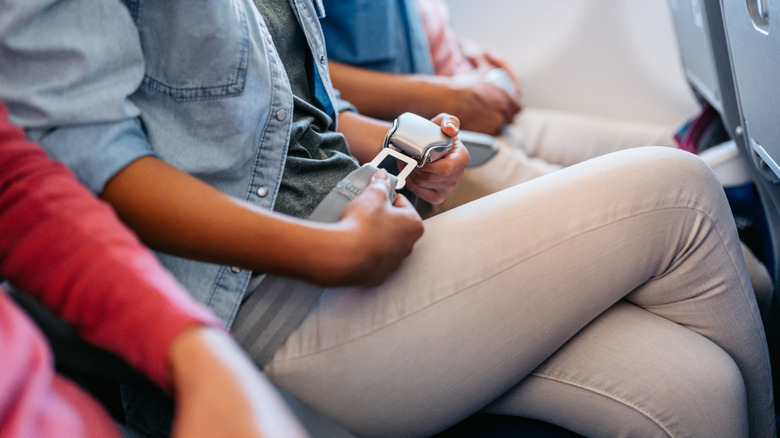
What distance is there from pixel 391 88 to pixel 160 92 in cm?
52

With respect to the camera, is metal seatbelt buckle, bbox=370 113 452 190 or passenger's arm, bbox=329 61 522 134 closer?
metal seatbelt buckle, bbox=370 113 452 190

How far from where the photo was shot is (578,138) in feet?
4.15

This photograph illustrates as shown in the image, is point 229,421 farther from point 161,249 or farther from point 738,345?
point 738,345

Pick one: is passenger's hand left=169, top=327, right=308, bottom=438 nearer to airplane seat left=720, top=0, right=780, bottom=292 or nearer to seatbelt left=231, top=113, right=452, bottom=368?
seatbelt left=231, top=113, right=452, bottom=368

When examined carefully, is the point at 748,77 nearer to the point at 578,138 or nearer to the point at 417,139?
the point at 417,139

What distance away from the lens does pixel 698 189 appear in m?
0.64

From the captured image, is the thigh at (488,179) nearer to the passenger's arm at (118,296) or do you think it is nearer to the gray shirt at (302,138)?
the gray shirt at (302,138)

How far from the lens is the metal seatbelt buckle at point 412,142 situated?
0.66m

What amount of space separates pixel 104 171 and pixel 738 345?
0.67 m

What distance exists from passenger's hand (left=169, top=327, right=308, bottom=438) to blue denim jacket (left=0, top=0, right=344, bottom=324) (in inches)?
7.7

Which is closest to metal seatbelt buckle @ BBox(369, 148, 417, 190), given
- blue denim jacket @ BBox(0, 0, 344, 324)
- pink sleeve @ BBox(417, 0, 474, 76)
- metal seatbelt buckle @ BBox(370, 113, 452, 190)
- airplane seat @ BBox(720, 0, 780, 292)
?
metal seatbelt buckle @ BBox(370, 113, 452, 190)

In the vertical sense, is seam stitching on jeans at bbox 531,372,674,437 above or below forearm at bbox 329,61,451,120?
below

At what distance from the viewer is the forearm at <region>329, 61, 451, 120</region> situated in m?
1.03

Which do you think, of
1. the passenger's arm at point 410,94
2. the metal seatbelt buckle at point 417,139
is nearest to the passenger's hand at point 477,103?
the passenger's arm at point 410,94
